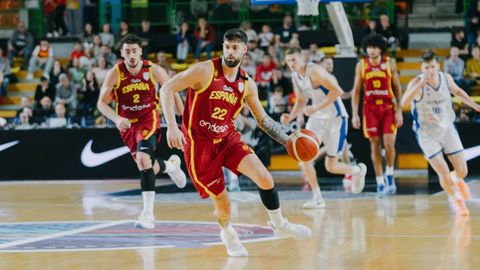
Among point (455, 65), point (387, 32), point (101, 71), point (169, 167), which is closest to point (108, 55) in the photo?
point (101, 71)

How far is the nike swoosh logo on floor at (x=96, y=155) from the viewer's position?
55.9 feet

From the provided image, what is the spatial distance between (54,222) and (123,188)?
4.55 meters

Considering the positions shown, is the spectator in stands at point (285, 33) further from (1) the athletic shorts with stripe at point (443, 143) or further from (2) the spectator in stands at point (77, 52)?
(1) the athletic shorts with stripe at point (443, 143)

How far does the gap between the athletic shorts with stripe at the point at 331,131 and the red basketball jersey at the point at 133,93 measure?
8.86 feet

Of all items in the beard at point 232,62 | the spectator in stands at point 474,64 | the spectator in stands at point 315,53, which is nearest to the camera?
the beard at point 232,62

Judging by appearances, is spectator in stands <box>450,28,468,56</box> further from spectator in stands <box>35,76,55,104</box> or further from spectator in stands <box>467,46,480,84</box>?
spectator in stands <box>35,76,55,104</box>

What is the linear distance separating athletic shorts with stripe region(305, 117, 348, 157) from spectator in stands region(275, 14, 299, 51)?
321 inches

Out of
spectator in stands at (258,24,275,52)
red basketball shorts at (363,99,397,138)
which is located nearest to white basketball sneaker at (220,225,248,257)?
red basketball shorts at (363,99,397,138)

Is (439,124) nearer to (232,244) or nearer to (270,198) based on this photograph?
(270,198)

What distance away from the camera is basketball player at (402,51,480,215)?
11648 millimetres

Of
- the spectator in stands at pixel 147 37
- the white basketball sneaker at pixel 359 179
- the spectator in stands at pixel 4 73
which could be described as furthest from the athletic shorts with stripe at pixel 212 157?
the spectator in stands at pixel 4 73

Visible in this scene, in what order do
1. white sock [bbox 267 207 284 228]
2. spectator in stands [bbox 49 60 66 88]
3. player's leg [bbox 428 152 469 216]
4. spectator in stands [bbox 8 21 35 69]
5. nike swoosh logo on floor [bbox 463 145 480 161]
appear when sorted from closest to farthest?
1. white sock [bbox 267 207 284 228]
2. player's leg [bbox 428 152 469 216]
3. nike swoosh logo on floor [bbox 463 145 480 161]
4. spectator in stands [bbox 49 60 66 88]
5. spectator in stands [bbox 8 21 35 69]

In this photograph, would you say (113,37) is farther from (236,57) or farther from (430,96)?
(236,57)

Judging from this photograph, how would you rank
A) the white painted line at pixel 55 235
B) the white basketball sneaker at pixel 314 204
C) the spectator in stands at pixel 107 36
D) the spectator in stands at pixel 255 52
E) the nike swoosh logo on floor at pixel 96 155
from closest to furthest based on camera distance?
the white painted line at pixel 55 235, the white basketball sneaker at pixel 314 204, the nike swoosh logo on floor at pixel 96 155, the spectator in stands at pixel 255 52, the spectator in stands at pixel 107 36
